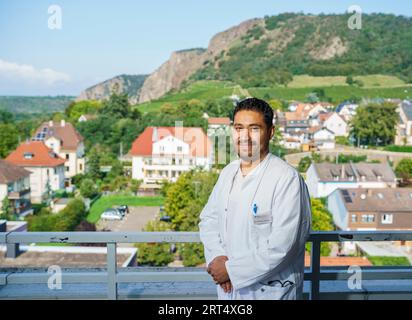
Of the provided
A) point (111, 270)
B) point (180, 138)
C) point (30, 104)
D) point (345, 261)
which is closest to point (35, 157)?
point (180, 138)

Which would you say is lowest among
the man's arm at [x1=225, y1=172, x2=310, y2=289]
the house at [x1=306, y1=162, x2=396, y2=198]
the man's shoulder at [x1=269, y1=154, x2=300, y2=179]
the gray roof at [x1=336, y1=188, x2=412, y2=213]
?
the gray roof at [x1=336, y1=188, x2=412, y2=213]

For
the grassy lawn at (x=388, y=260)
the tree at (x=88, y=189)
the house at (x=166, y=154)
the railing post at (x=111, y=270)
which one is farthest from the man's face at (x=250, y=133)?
the house at (x=166, y=154)

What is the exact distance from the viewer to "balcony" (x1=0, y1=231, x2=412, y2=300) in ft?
4.77

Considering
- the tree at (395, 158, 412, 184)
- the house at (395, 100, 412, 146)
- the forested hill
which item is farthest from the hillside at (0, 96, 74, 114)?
the tree at (395, 158, 412, 184)

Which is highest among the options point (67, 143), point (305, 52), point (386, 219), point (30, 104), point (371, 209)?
point (305, 52)

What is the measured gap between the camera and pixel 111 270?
154cm

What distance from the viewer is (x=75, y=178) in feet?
86.3

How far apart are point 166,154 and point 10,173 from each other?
8.10 m

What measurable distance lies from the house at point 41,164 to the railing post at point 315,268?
25.0m

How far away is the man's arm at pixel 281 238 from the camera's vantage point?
3.55ft

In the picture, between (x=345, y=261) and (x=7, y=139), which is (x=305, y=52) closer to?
(x=7, y=139)

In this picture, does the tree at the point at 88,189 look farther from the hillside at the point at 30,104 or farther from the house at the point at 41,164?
the hillside at the point at 30,104

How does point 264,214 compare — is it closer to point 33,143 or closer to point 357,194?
point 357,194

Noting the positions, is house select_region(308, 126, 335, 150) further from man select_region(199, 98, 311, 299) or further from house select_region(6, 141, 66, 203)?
man select_region(199, 98, 311, 299)
